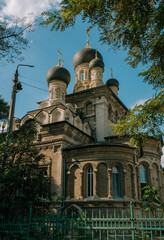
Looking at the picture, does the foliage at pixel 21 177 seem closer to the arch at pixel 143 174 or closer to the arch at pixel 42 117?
the arch at pixel 42 117

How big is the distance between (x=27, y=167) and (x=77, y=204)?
5.50m

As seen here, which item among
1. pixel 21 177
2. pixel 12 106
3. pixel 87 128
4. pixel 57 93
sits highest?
pixel 57 93

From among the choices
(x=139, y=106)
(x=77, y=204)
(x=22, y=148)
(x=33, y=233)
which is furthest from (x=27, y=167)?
(x=77, y=204)

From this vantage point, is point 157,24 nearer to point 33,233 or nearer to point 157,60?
point 157,60

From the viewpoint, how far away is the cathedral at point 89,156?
42.1 ft

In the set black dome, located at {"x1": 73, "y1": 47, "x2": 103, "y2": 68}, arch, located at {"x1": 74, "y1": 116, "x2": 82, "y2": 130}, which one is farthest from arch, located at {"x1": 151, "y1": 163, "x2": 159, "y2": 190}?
black dome, located at {"x1": 73, "y1": 47, "x2": 103, "y2": 68}

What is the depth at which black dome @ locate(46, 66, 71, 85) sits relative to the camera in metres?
19.4

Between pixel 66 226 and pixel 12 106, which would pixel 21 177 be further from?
pixel 66 226

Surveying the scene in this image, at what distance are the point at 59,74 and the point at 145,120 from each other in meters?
13.4

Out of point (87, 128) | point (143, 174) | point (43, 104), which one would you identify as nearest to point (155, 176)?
point (143, 174)

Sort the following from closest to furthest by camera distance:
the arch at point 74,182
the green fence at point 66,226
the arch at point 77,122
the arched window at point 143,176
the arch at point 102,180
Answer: the green fence at point 66,226, the arch at point 102,180, the arch at point 74,182, the arched window at point 143,176, the arch at point 77,122

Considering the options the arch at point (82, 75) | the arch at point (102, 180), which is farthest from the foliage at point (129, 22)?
the arch at point (82, 75)

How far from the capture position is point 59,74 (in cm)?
1941

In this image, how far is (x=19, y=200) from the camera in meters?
7.87
